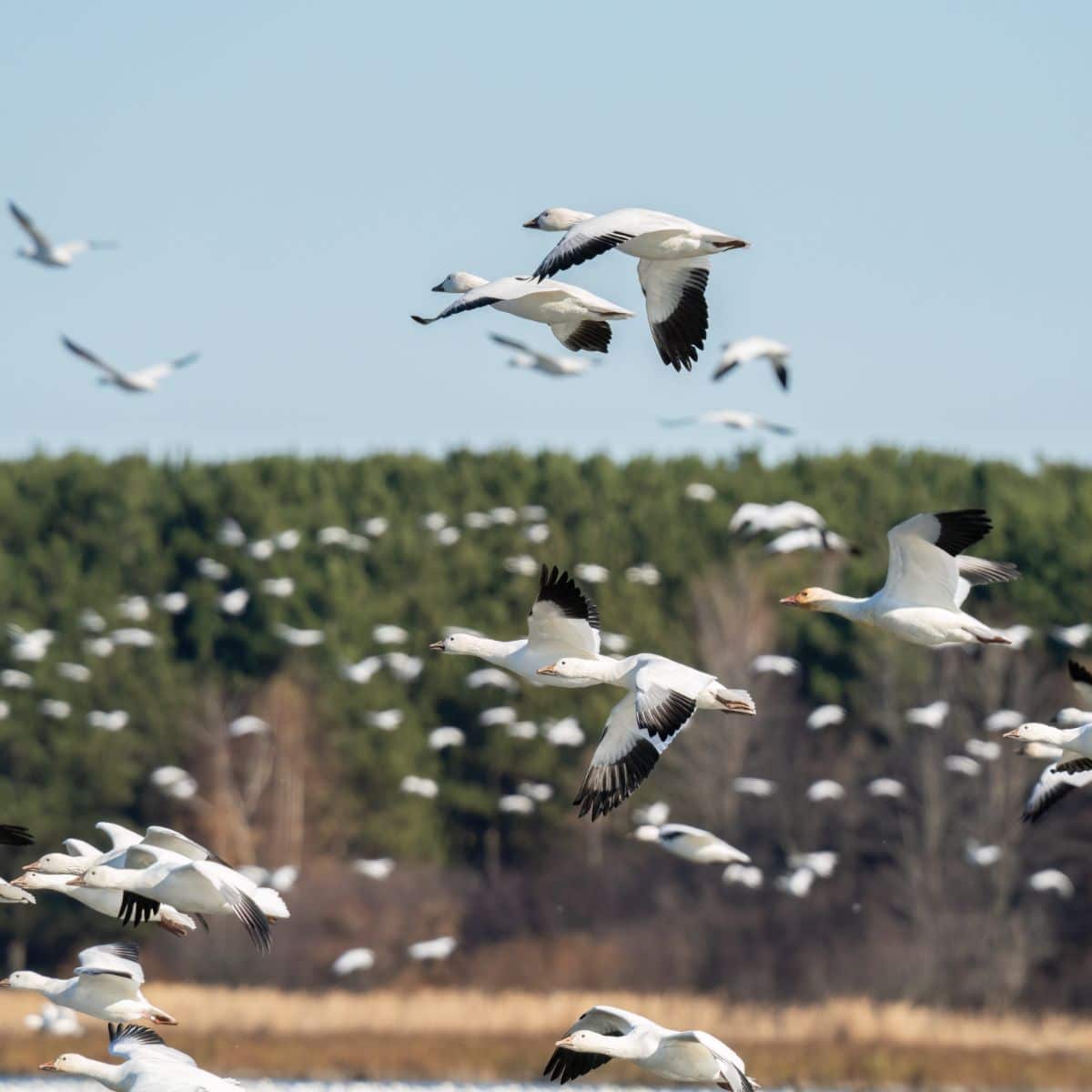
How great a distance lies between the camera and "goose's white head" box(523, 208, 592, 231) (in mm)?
15062

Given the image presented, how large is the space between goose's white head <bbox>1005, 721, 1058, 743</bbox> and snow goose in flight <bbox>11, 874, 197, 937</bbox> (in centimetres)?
504

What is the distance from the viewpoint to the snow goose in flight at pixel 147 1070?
12.6 metres

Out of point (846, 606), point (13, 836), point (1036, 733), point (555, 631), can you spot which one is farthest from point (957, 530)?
point (13, 836)

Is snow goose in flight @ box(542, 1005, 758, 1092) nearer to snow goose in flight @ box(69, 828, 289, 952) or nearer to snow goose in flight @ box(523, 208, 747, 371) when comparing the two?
snow goose in flight @ box(69, 828, 289, 952)

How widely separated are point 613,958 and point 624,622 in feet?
28.7

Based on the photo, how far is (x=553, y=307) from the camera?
13.7 m

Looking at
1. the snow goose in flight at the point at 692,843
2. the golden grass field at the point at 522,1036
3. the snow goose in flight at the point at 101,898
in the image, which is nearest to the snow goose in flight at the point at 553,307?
the snow goose in flight at the point at 101,898

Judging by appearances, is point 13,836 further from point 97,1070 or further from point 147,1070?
point 97,1070

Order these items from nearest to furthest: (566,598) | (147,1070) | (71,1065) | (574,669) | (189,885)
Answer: (147,1070) < (189,885) < (574,669) < (71,1065) < (566,598)

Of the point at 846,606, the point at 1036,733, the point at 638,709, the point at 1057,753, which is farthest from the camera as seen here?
the point at 1057,753

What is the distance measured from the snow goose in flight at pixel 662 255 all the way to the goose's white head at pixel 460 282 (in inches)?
30.6

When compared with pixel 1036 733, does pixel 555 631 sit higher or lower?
higher

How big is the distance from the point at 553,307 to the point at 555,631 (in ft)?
6.15

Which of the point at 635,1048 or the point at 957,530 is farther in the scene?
the point at 957,530
